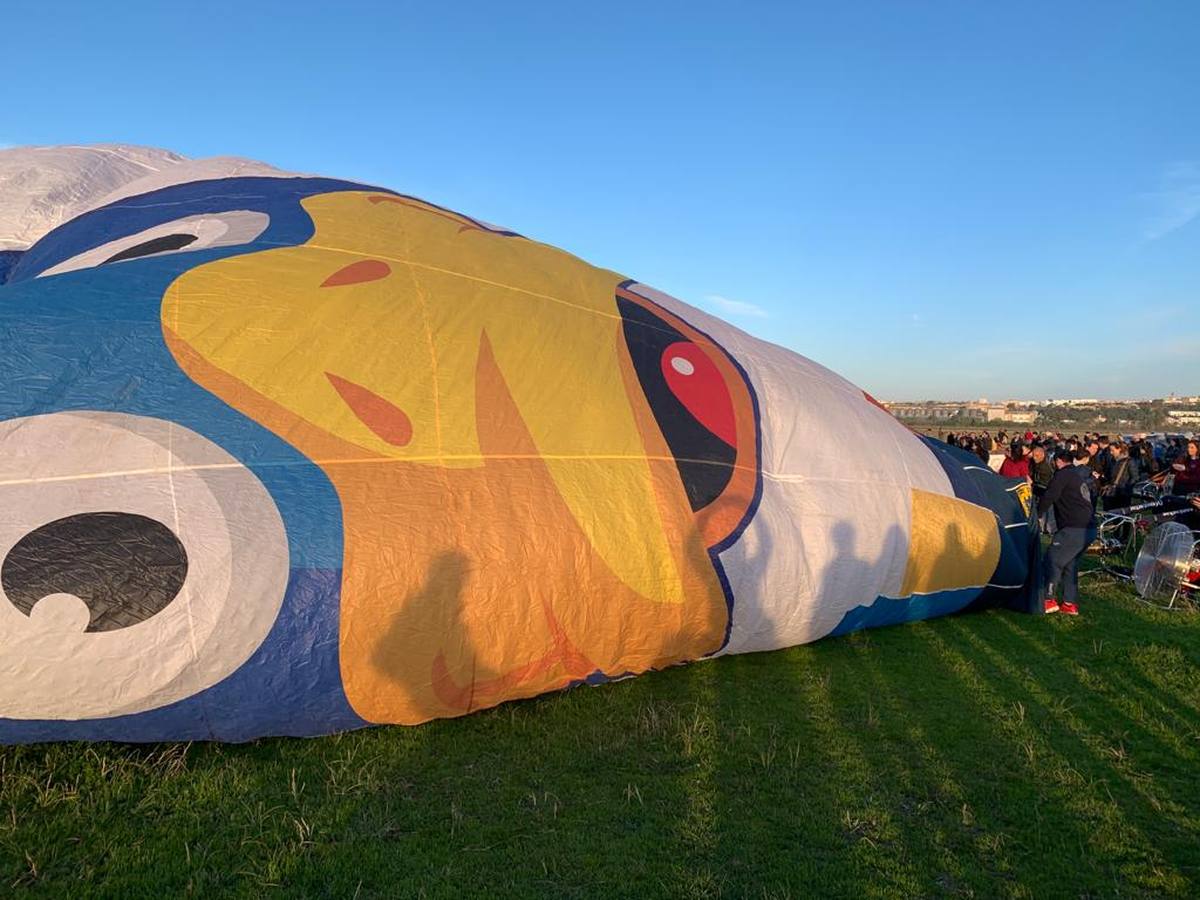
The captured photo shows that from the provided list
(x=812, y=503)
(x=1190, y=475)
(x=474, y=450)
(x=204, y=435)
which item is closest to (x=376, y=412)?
(x=474, y=450)

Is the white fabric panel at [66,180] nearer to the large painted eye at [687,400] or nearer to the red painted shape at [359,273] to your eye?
the red painted shape at [359,273]

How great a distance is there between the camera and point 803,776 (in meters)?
3.88

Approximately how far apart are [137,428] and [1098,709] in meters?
5.56

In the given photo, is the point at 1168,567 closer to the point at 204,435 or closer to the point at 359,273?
the point at 359,273

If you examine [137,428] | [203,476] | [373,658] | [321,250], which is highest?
Answer: [321,250]

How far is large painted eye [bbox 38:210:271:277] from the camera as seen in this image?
15.8 ft

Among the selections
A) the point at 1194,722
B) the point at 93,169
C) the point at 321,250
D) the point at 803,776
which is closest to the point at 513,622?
the point at 803,776

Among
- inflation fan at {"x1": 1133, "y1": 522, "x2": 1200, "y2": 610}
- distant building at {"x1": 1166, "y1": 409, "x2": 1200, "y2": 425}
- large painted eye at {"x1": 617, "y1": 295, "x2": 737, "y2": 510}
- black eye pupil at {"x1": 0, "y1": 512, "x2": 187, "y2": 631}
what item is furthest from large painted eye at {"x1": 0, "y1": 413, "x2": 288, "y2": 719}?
distant building at {"x1": 1166, "y1": 409, "x2": 1200, "y2": 425}

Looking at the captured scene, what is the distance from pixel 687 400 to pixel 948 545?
266 cm

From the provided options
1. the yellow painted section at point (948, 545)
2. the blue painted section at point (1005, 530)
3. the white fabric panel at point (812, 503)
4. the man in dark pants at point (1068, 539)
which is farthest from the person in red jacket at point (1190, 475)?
the white fabric panel at point (812, 503)

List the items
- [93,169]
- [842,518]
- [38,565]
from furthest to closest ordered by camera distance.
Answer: [93,169], [842,518], [38,565]

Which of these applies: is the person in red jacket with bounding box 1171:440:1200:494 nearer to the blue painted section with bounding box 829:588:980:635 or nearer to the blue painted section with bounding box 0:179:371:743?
the blue painted section with bounding box 829:588:980:635

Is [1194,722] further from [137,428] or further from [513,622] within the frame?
[137,428]

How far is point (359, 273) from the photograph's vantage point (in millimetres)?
4672
